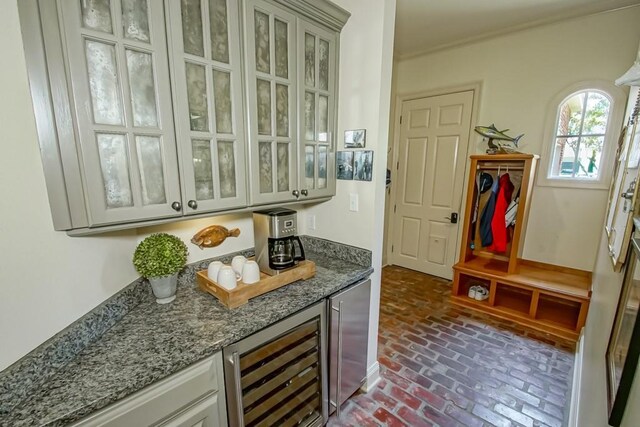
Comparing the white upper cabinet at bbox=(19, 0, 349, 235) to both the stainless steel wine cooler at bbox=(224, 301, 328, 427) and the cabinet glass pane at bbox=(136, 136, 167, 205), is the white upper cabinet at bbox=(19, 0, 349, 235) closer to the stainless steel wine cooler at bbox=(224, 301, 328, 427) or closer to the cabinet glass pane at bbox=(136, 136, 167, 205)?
the cabinet glass pane at bbox=(136, 136, 167, 205)

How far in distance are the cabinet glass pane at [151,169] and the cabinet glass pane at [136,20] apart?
0.36 meters

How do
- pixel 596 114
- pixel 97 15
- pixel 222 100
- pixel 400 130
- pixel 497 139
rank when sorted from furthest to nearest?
pixel 400 130
pixel 497 139
pixel 596 114
pixel 222 100
pixel 97 15

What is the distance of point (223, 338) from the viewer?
1.07 meters

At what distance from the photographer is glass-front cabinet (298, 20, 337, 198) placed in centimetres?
155

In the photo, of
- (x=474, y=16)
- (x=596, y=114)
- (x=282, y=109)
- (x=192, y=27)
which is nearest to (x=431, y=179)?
(x=596, y=114)

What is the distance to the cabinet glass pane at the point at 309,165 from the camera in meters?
1.65

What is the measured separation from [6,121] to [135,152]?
0.32m

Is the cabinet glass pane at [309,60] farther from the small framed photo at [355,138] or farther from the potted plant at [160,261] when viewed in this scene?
the potted plant at [160,261]

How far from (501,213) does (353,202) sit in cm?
200

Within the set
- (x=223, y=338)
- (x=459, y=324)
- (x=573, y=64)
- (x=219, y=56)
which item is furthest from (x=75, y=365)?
(x=573, y=64)

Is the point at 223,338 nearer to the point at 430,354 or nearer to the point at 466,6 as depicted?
the point at 430,354

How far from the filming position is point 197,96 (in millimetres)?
1164

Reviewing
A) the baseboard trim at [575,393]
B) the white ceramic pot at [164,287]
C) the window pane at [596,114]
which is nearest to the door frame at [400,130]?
the window pane at [596,114]

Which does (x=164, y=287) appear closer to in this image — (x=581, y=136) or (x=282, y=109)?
(x=282, y=109)
